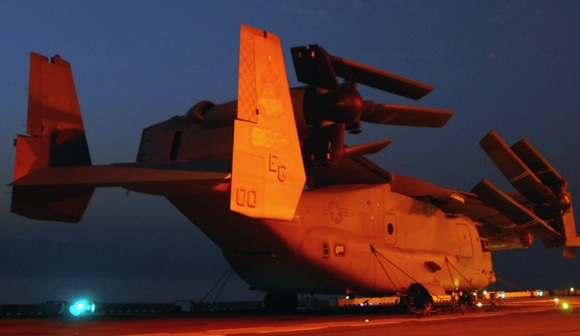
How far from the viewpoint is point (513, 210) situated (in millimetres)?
19625

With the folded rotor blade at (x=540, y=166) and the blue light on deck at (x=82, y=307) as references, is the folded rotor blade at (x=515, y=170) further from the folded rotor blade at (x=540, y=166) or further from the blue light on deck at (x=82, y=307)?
the blue light on deck at (x=82, y=307)

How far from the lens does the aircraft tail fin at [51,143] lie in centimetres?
1373

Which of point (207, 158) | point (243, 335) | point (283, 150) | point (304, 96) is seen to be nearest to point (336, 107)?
point (304, 96)

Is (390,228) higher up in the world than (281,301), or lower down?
higher up

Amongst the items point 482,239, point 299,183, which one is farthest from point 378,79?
point 482,239

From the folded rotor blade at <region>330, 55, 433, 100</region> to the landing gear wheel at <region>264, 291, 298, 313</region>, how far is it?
806cm

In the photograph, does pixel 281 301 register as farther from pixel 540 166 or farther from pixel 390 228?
pixel 540 166

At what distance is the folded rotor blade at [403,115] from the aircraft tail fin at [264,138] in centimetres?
384

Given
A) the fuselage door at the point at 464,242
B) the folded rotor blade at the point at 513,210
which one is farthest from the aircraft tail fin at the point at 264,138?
the fuselage door at the point at 464,242

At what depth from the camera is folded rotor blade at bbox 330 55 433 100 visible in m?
14.9

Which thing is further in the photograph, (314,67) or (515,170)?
(515,170)

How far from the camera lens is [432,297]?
19109mm

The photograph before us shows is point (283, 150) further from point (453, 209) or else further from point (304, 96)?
point (453, 209)

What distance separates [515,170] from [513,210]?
4.69 ft
